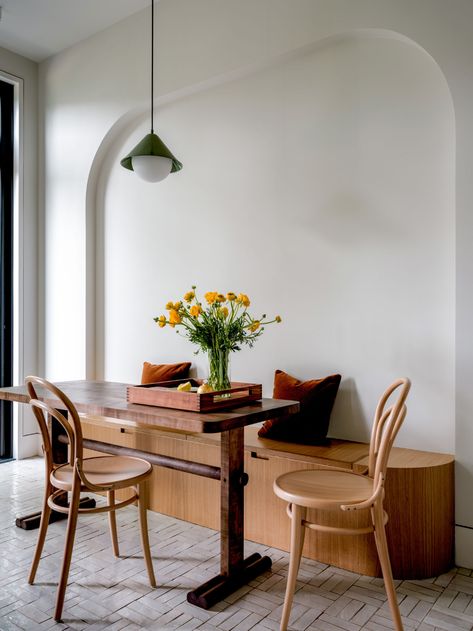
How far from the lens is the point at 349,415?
2994 millimetres

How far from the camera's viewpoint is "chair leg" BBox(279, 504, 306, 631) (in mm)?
1940

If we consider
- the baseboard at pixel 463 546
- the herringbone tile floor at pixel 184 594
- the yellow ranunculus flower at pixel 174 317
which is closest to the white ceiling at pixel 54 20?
the yellow ranunculus flower at pixel 174 317

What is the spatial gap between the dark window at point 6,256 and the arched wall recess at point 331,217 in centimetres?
130

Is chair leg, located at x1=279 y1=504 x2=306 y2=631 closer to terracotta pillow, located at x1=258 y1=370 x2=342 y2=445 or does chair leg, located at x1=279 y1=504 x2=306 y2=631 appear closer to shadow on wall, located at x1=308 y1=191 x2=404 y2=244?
terracotta pillow, located at x1=258 y1=370 x2=342 y2=445

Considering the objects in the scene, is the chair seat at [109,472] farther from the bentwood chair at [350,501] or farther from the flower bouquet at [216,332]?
the bentwood chair at [350,501]

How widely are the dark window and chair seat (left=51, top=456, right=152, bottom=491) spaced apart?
7.69 ft

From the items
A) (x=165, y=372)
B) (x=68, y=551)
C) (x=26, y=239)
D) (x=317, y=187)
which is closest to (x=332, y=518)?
(x=68, y=551)

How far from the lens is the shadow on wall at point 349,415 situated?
2.95 metres

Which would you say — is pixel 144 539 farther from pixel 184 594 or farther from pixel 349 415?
pixel 349 415

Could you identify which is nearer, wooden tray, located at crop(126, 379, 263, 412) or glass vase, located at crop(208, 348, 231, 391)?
wooden tray, located at crop(126, 379, 263, 412)

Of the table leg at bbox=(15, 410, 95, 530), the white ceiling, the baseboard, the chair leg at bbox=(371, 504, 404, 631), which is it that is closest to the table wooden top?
the table leg at bbox=(15, 410, 95, 530)

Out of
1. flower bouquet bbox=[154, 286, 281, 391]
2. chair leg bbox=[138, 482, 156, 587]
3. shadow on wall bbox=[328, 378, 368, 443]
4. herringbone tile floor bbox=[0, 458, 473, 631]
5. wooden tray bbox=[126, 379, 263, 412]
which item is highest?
flower bouquet bbox=[154, 286, 281, 391]

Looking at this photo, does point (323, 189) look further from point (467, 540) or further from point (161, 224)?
point (467, 540)

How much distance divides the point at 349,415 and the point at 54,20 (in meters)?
3.51
